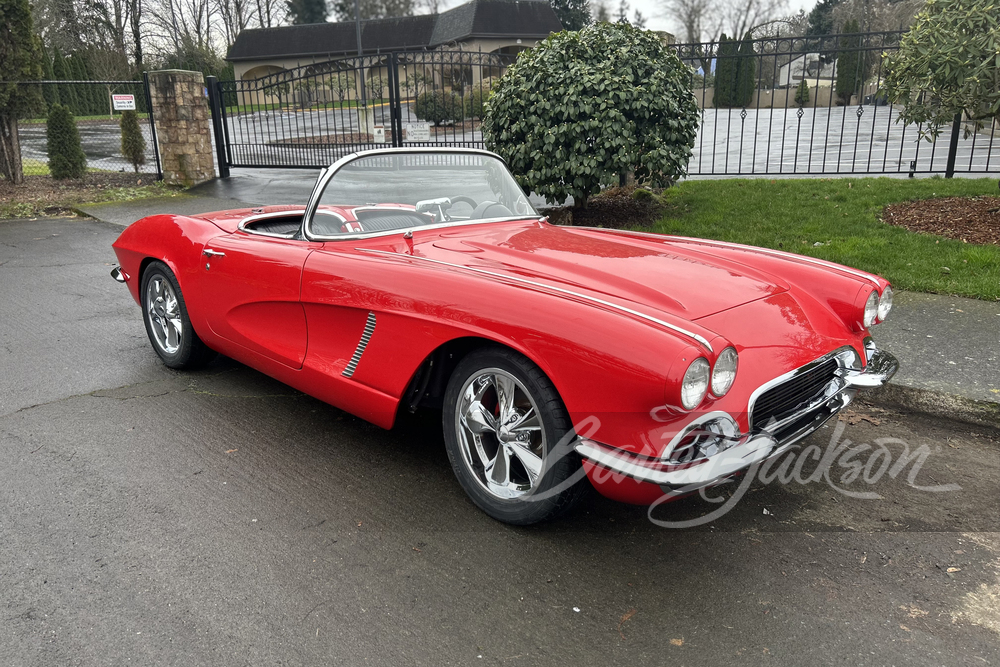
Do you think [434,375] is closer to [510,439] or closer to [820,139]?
[510,439]

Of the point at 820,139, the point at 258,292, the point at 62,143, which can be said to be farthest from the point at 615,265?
the point at 820,139

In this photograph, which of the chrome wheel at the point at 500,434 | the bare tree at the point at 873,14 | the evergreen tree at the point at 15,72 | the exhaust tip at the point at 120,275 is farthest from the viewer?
the bare tree at the point at 873,14

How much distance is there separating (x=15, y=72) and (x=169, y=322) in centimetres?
1033

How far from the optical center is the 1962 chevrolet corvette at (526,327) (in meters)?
2.29

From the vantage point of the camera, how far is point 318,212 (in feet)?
11.6

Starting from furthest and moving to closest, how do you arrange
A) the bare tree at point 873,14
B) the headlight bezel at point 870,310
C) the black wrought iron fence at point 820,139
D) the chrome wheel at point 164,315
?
the bare tree at point 873,14
the black wrought iron fence at point 820,139
the chrome wheel at point 164,315
the headlight bezel at point 870,310

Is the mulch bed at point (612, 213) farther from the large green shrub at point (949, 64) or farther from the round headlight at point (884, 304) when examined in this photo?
the round headlight at point (884, 304)

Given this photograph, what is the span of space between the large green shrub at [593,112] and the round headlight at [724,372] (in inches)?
202

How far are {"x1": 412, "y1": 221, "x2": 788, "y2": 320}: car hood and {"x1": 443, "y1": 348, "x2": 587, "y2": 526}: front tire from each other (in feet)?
1.32

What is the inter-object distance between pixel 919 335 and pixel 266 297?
13.0ft

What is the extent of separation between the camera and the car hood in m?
2.71

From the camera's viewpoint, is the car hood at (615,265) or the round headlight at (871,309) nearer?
the car hood at (615,265)

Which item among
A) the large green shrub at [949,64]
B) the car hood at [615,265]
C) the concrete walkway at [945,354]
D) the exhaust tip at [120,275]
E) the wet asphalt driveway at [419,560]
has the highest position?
the large green shrub at [949,64]

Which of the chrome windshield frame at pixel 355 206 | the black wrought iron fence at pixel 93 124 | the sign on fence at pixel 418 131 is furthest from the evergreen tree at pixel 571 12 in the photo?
the chrome windshield frame at pixel 355 206
